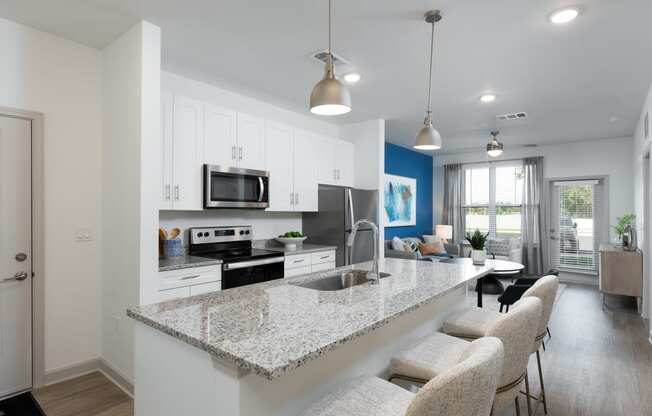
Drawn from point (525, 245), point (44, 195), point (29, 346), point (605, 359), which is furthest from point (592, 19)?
point (525, 245)

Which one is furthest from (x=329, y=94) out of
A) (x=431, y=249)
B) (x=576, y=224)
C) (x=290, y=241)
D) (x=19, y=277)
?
(x=576, y=224)

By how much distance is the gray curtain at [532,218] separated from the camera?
23.1ft

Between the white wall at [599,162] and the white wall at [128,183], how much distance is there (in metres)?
6.55

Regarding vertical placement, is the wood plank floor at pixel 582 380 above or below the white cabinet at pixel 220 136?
below

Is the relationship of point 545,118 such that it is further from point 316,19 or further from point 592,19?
point 316,19

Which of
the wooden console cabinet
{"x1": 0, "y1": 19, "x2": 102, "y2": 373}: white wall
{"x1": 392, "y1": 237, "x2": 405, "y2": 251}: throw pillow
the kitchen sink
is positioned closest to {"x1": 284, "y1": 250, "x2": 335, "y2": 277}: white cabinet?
the kitchen sink

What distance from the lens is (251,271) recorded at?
132 inches

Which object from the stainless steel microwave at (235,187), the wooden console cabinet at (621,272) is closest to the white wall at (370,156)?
the stainless steel microwave at (235,187)

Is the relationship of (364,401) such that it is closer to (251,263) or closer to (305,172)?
(251,263)

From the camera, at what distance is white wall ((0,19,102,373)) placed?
2.64 meters

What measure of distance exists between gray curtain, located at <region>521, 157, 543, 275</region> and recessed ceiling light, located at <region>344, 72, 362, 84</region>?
5.21 meters

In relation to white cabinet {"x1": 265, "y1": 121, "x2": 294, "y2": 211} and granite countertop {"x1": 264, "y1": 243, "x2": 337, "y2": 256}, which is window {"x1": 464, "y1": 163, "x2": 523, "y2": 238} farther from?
white cabinet {"x1": 265, "y1": 121, "x2": 294, "y2": 211}

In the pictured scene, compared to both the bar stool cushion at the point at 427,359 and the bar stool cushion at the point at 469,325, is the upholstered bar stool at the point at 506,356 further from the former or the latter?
the bar stool cushion at the point at 469,325

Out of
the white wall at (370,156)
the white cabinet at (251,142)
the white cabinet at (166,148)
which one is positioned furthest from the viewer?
the white wall at (370,156)
